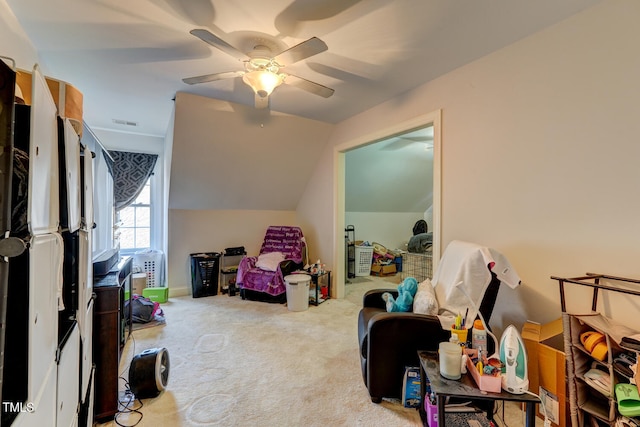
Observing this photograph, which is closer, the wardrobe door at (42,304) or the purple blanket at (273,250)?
the wardrobe door at (42,304)

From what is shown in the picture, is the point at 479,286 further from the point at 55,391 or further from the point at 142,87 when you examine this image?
the point at 142,87

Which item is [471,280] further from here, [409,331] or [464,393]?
[464,393]

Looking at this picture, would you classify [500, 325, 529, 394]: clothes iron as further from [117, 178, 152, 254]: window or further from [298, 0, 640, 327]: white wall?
[117, 178, 152, 254]: window

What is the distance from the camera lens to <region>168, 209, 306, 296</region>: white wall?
4.31 meters

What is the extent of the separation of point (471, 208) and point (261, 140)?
2.82 m

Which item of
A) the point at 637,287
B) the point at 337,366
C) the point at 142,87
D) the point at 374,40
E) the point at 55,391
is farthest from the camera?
the point at 142,87

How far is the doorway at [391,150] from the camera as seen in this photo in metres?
2.72

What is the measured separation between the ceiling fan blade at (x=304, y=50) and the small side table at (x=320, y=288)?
2.74 meters

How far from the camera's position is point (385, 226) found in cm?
634

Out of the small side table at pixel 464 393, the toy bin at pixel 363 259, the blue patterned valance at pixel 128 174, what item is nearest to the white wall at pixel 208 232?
the blue patterned valance at pixel 128 174

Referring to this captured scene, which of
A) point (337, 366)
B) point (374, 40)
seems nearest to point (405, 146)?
point (374, 40)

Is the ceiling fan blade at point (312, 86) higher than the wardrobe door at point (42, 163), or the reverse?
the ceiling fan blade at point (312, 86)

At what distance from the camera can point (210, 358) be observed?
2.48 m

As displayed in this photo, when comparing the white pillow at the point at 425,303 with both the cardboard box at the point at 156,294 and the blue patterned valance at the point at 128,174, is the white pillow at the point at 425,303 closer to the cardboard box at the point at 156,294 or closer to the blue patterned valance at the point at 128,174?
the cardboard box at the point at 156,294
